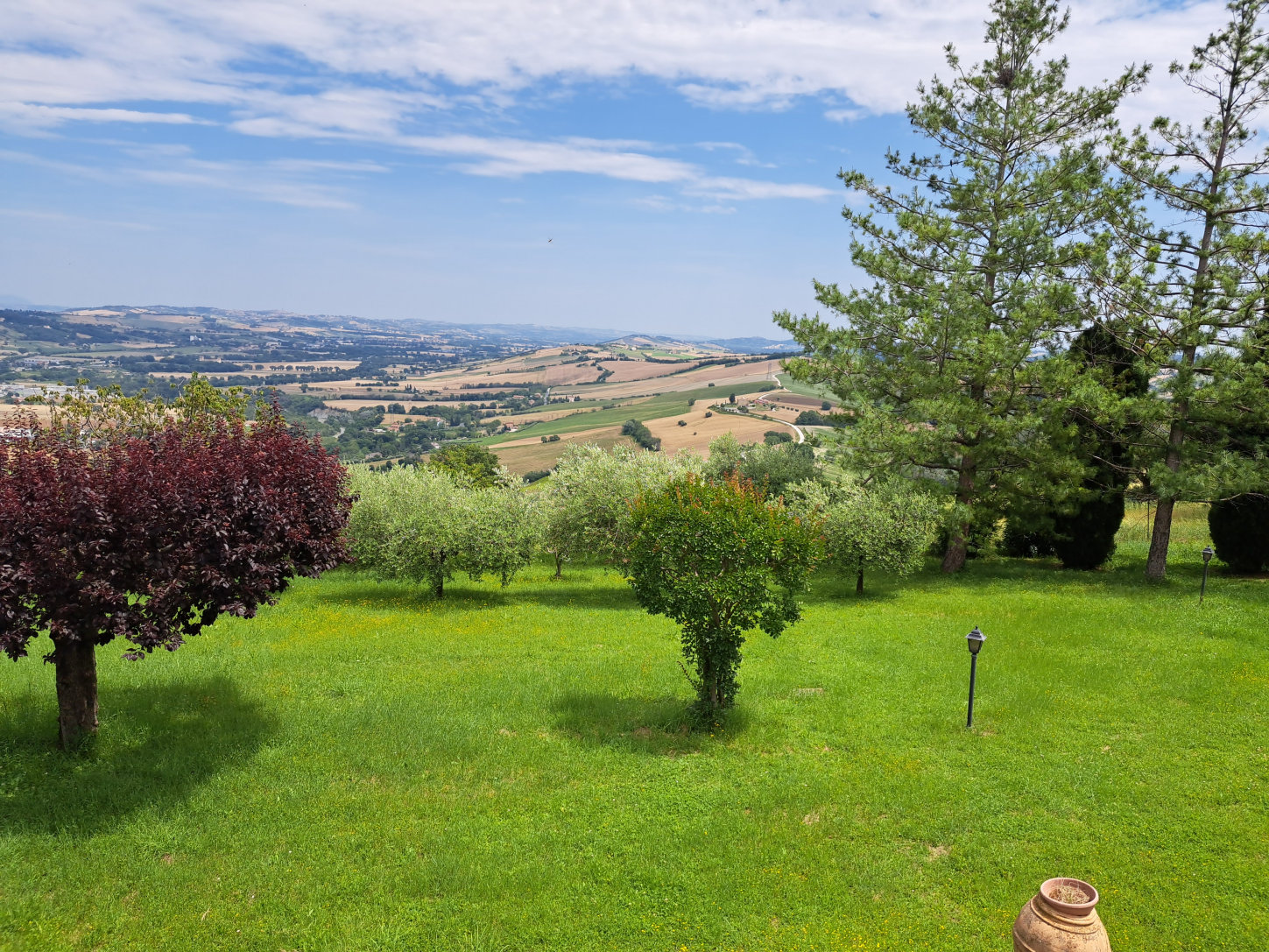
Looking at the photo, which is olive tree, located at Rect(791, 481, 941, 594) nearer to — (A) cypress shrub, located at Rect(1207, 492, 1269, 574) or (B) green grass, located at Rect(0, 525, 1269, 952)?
(B) green grass, located at Rect(0, 525, 1269, 952)

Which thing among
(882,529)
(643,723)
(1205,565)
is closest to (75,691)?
(643,723)

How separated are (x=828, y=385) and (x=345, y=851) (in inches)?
885

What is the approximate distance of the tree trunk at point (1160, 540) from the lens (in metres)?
22.5

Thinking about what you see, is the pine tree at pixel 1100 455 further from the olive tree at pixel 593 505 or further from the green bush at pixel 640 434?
the green bush at pixel 640 434

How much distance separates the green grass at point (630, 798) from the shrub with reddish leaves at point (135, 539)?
7.51 feet

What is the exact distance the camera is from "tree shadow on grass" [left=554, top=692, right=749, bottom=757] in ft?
39.1

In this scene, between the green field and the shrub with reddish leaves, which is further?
the green field

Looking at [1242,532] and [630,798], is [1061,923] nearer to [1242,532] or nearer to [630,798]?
[630,798]

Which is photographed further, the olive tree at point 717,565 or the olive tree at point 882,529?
the olive tree at point 882,529

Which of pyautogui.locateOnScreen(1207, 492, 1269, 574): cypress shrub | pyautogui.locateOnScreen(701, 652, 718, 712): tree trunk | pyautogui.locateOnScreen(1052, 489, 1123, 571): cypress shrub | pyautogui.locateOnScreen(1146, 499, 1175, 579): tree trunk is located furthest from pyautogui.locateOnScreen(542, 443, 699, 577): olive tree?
pyautogui.locateOnScreen(1207, 492, 1269, 574): cypress shrub

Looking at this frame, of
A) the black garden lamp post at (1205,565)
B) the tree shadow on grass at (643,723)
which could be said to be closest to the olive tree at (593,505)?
the tree shadow on grass at (643,723)

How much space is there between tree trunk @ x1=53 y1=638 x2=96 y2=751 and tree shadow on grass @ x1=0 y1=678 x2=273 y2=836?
26 centimetres

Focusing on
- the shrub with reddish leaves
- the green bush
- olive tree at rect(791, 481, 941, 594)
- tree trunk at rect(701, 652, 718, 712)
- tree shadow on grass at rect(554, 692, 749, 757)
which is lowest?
the green bush

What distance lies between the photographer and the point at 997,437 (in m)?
23.9
